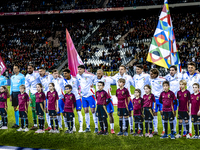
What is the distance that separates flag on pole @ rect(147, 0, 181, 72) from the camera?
9633mm

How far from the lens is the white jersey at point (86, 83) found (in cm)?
825

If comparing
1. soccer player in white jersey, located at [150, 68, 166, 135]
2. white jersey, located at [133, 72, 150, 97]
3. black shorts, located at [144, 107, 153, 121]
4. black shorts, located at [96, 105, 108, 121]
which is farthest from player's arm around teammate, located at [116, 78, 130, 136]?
soccer player in white jersey, located at [150, 68, 166, 135]

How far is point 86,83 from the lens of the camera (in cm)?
830

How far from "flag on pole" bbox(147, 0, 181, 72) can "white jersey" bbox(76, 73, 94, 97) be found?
2.87m

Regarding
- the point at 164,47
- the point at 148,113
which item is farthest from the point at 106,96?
the point at 164,47

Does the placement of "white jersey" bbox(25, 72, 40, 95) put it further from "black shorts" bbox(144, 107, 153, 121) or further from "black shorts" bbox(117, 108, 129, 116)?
"black shorts" bbox(144, 107, 153, 121)

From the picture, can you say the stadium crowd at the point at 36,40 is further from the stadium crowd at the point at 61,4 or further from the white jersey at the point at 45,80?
the white jersey at the point at 45,80

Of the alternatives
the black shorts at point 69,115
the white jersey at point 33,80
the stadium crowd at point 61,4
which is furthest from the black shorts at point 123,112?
the stadium crowd at point 61,4

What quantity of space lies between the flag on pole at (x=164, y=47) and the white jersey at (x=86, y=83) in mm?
2865

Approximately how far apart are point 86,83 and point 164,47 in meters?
3.49

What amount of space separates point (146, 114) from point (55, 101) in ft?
9.20

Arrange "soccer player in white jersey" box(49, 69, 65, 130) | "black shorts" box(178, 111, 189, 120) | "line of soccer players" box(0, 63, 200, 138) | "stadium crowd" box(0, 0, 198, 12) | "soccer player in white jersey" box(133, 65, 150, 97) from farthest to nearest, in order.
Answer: "stadium crowd" box(0, 0, 198, 12), "soccer player in white jersey" box(49, 69, 65, 130), "soccer player in white jersey" box(133, 65, 150, 97), "line of soccer players" box(0, 63, 200, 138), "black shorts" box(178, 111, 189, 120)

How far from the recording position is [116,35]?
30.0m

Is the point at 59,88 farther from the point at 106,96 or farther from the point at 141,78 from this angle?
the point at 141,78
